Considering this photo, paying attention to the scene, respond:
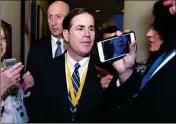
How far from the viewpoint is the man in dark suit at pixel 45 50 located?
1.47 meters

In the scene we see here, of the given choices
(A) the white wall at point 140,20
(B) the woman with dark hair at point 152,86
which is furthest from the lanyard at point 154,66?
(A) the white wall at point 140,20

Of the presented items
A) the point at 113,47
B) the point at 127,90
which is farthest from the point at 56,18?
the point at 127,90

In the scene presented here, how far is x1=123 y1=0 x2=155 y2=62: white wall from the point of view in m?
2.45

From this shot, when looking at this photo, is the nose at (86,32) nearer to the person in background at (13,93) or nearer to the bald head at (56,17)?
the person in background at (13,93)

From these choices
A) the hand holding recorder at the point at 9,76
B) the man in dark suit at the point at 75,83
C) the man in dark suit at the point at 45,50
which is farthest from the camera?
the man in dark suit at the point at 45,50

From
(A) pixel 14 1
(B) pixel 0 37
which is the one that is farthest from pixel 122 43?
(A) pixel 14 1

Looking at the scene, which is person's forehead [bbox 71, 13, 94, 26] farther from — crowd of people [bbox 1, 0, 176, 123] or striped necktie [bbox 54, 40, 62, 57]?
striped necktie [bbox 54, 40, 62, 57]

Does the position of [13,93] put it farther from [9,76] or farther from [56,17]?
[56,17]

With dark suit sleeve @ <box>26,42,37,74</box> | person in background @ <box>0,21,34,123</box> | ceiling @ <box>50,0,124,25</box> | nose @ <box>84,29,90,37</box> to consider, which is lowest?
person in background @ <box>0,21,34,123</box>

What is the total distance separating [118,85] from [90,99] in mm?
326

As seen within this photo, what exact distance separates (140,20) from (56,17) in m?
0.85

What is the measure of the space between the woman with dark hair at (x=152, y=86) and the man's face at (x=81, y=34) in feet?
1.31

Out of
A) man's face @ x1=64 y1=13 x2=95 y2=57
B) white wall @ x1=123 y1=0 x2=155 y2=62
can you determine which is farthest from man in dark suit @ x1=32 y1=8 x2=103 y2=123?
white wall @ x1=123 y1=0 x2=155 y2=62

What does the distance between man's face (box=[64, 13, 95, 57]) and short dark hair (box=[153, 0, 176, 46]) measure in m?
0.35
